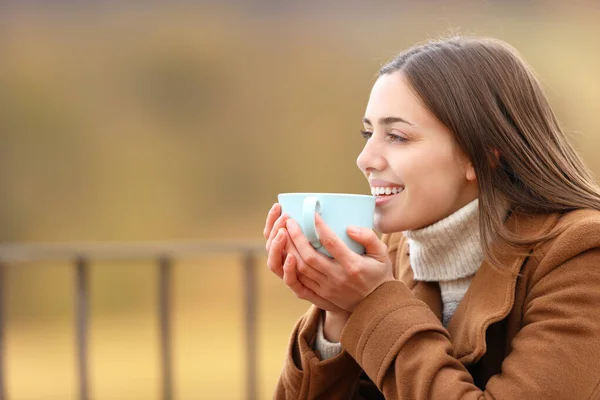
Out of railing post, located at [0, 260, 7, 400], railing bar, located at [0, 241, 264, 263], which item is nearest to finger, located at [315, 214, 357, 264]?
railing bar, located at [0, 241, 264, 263]

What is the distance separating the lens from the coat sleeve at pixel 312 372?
42.5 inches

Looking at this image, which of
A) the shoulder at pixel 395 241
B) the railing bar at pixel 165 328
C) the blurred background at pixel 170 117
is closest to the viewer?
the shoulder at pixel 395 241

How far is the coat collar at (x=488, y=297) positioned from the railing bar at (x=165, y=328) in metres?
1.84

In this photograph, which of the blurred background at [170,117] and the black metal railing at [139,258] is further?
the blurred background at [170,117]

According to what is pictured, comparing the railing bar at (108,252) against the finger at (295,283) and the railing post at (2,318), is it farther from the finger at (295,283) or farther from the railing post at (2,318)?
the finger at (295,283)

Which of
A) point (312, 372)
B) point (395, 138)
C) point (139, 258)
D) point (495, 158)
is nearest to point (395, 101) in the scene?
point (395, 138)

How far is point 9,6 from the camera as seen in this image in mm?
5668

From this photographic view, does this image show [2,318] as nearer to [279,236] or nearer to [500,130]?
[279,236]

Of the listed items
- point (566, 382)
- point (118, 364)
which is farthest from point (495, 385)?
point (118, 364)

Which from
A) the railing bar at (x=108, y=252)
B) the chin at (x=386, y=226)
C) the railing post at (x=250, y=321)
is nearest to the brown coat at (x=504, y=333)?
A: the chin at (x=386, y=226)

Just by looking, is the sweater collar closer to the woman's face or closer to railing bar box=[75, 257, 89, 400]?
the woman's face

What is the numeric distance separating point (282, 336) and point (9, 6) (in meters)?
3.20

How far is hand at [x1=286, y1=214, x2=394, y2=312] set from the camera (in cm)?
94

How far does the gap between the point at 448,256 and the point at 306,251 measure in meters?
0.26
